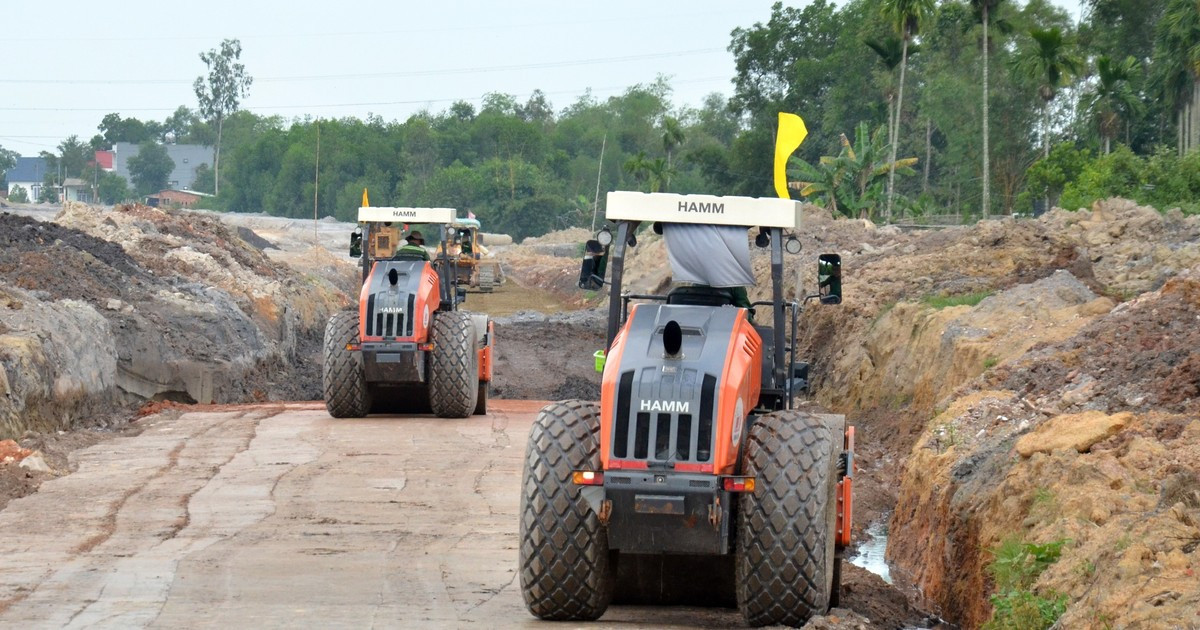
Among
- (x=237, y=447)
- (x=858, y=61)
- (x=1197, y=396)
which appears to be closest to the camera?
(x=1197, y=396)

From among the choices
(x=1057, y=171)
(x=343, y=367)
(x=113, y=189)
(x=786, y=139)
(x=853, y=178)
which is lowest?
(x=343, y=367)

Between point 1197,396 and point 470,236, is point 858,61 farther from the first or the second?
point 1197,396

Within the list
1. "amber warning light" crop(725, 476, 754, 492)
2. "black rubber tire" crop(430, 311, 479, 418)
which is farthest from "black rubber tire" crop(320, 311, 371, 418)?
"amber warning light" crop(725, 476, 754, 492)

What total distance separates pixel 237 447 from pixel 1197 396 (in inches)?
437

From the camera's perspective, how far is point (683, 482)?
8391 millimetres

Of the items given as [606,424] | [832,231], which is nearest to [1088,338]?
[606,424]

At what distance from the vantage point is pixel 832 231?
42.6 meters

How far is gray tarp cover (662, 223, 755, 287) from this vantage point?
9.55 metres

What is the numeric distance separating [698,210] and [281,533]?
17.4 ft

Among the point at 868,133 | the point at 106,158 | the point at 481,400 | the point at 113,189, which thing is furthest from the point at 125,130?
the point at 481,400

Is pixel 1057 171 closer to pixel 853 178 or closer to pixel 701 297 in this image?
pixel 853 178

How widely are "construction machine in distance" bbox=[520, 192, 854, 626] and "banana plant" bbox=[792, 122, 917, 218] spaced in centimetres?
5116

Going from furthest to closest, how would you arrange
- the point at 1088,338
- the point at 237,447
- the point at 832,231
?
the point at 832,231 → the point at 237,447 → the point at 1088,338

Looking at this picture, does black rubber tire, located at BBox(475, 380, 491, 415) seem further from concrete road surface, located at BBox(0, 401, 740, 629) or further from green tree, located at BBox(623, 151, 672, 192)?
green tree, located at BBox(623, 151, 672, 192)
